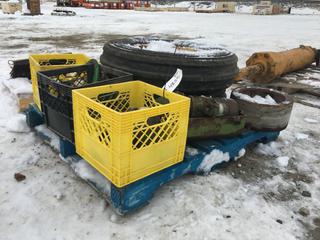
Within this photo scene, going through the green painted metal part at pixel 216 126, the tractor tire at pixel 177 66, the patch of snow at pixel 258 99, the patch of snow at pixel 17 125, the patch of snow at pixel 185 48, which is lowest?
Answer: the patch of snow at pixel 17 125

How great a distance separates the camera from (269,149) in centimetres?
332

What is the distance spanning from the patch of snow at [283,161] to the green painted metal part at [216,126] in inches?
21.2

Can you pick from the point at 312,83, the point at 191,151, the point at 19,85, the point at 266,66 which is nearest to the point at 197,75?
the point at 191,151

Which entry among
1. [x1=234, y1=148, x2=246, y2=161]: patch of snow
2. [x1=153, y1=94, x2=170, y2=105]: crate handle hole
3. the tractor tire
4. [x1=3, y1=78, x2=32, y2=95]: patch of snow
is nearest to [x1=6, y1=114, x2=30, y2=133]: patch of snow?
[x1=3, y1=78, x2=32, y2=95]: patch of snow

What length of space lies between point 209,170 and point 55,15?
73.6 ft

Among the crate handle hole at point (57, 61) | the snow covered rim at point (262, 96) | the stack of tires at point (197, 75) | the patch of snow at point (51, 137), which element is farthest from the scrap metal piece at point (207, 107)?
the crate handle hole at point (57, 61)

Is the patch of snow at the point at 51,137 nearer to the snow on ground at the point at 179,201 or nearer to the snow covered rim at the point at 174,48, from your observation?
the snow on ground at the point at 179,201

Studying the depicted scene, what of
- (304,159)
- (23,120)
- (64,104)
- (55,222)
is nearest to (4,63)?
(23,120)

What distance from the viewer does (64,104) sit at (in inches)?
98.0

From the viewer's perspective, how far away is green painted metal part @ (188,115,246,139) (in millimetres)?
2701

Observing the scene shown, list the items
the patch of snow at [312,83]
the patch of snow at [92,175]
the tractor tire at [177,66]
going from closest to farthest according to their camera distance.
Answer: the patch of snow at [92,175] → the tractor tire at [177,66] → the patch of snow at [312,83]

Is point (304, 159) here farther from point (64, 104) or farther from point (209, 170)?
point (64, 104)

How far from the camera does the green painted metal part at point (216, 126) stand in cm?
270

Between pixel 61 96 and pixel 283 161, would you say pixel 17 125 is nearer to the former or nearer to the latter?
pixel 61 96
